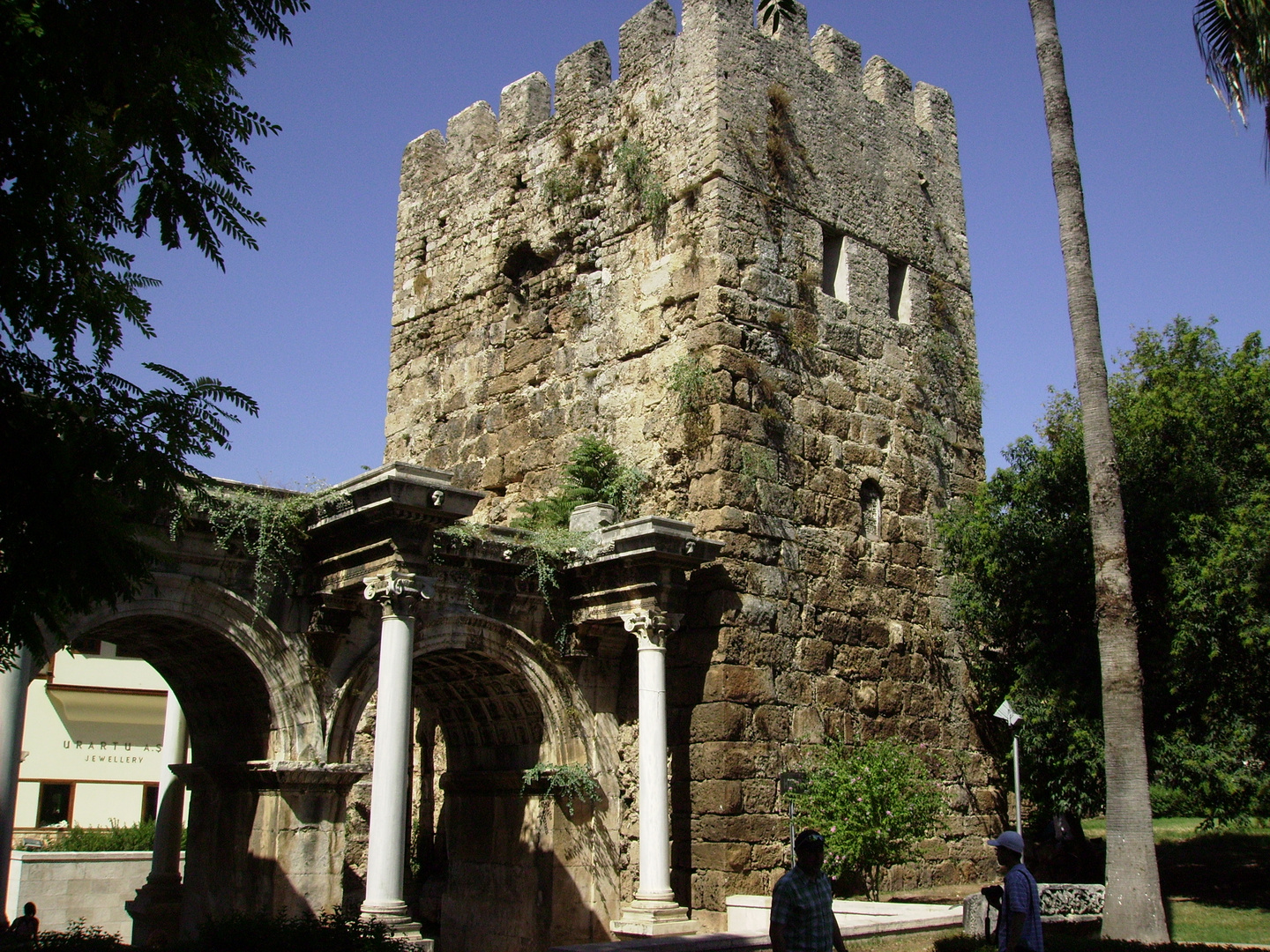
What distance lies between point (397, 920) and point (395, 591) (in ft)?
9.71

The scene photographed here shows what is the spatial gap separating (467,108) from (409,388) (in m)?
4.47

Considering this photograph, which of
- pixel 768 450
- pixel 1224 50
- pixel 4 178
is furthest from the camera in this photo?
pixel 768 450

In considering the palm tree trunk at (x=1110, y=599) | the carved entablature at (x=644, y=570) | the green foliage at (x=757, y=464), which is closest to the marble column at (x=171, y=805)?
the carved entablature at (x=644, y=570)

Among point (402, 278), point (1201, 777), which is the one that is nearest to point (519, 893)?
point (1201, 777)

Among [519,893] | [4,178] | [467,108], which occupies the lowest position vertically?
[519,893]

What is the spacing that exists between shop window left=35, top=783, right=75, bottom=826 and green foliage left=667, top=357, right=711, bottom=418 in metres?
19.7

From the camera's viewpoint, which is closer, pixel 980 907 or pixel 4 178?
pixel 4 178

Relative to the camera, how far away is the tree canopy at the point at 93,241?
492cm

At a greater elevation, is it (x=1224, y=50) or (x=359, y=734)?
(x=1224, y=50)

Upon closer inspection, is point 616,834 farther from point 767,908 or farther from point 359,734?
point 359,734

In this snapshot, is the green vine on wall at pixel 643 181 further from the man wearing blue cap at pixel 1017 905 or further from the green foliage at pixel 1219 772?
the man wearing blue cap at pixel 1017 905

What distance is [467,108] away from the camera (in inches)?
750

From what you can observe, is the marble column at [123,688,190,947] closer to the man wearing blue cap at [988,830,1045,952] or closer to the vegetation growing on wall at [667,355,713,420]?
the vegetation growing on wall at [667,355,713,420]

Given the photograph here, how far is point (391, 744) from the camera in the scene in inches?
455
